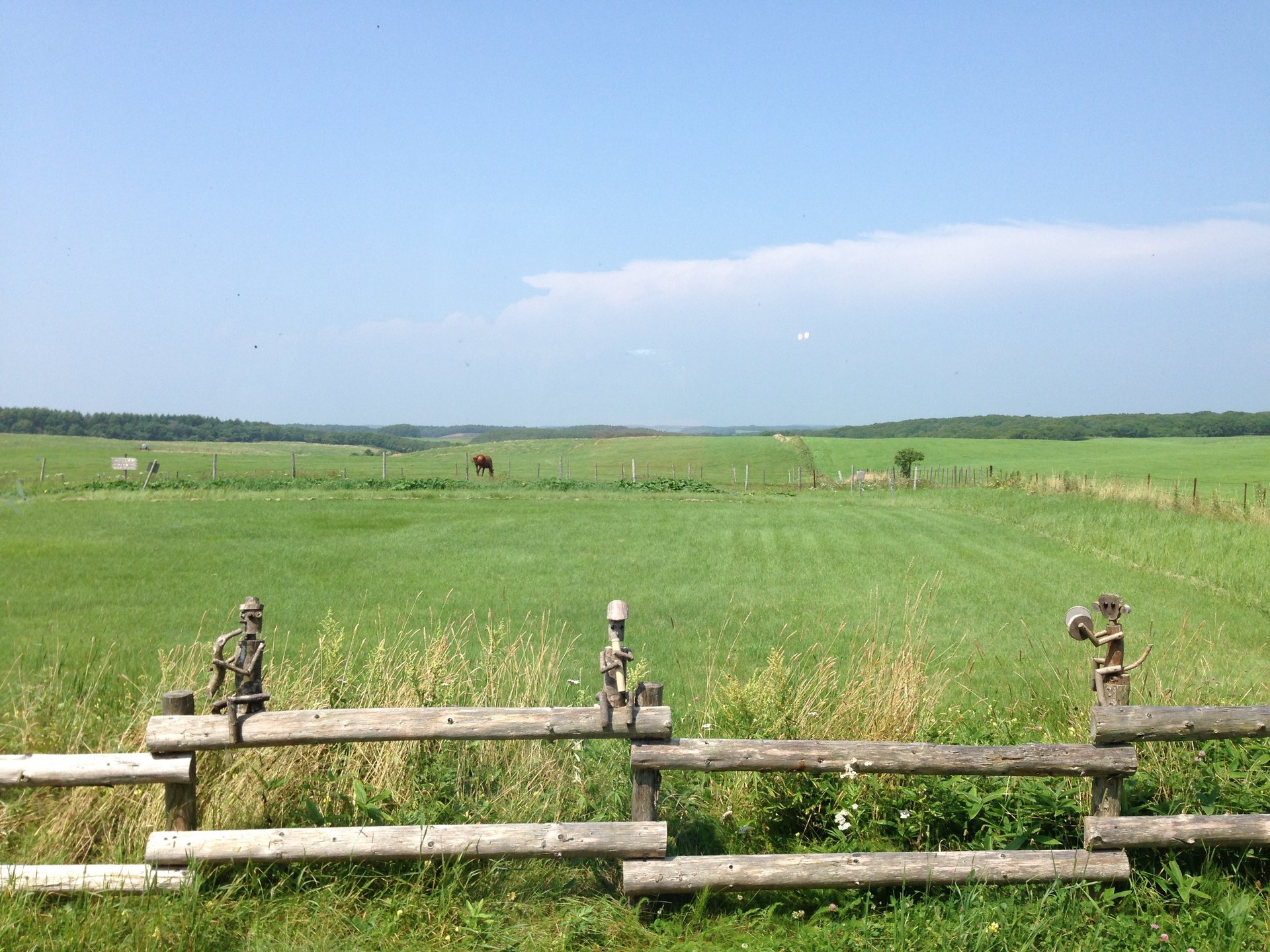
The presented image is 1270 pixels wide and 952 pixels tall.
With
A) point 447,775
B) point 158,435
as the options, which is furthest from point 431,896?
point 158,435

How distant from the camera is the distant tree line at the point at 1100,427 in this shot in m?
125

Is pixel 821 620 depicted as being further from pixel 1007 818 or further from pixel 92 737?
pixel 92 737

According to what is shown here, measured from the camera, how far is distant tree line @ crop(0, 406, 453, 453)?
11356 centimetres

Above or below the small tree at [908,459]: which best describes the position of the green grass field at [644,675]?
below

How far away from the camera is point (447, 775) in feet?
18.3

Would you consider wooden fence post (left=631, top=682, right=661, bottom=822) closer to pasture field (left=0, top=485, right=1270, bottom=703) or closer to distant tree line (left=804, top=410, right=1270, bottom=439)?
pasture field (left=0, top=485, right=1270, bottom=703)

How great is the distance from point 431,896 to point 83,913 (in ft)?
5.50

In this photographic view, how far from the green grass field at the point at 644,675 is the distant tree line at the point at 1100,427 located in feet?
324

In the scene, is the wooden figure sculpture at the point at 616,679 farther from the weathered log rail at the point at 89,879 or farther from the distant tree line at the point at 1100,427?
the distant tree line at the point at 1100,427

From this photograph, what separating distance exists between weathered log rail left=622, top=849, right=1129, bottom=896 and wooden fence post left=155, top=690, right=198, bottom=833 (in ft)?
7.71

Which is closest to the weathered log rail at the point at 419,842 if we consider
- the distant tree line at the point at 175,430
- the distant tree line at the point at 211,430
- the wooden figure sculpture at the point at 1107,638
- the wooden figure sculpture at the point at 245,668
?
the wooden figure sculpture at the point at 245,668

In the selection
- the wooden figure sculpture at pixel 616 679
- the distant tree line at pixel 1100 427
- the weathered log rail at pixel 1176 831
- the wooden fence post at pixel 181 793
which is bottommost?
the weathered log rail at pixel 1176 831

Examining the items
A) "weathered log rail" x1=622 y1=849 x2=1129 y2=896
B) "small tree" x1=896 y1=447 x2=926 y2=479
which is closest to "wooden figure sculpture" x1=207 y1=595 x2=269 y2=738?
"weathered log rail" x1=622 y1=849 x2=1129 y2=896

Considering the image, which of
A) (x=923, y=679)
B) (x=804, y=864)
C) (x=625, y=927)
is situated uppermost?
(x=923, y=679)
